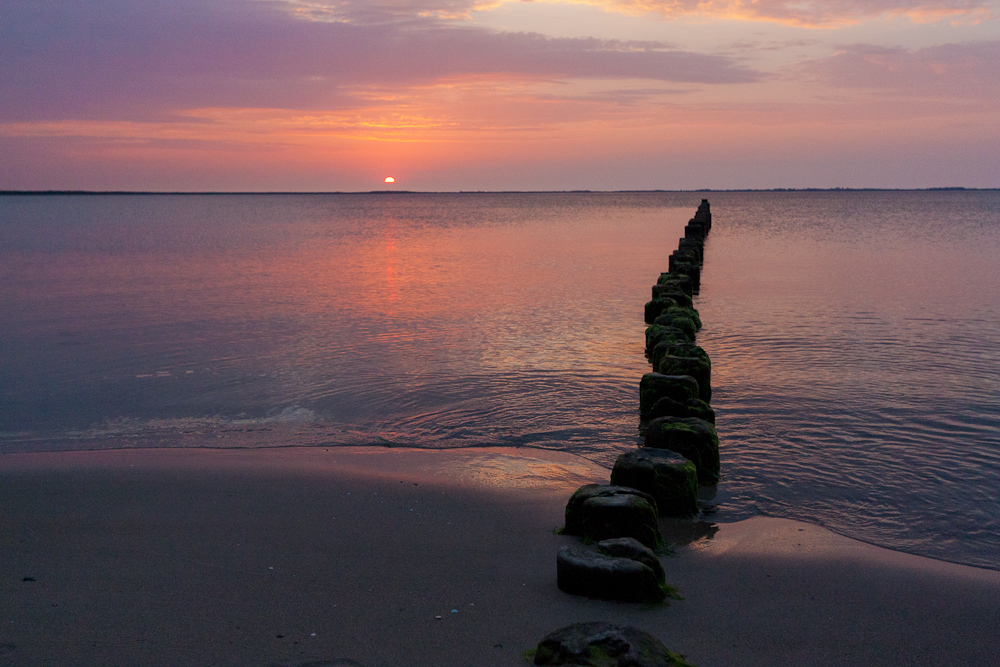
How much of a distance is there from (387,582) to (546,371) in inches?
265

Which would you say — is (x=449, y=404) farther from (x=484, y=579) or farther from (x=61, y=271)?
(x=61, y=271)

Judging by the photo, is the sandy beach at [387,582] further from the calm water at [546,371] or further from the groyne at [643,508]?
the calm water at [546,371]

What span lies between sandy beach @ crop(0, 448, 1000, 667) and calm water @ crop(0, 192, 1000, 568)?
102 centimetres

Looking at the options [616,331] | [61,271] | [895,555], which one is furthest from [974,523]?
[61,271]

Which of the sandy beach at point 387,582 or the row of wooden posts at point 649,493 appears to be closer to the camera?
the sandy beach at point 387,582

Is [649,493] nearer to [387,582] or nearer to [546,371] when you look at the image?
[387,582]

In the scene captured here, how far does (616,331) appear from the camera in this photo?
14.7 m

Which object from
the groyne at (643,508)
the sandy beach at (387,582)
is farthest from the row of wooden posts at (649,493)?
the sandy beach at (387,582)

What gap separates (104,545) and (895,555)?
18.8 ft

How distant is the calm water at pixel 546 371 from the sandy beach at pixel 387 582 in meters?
1.02

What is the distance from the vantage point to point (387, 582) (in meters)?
4.86

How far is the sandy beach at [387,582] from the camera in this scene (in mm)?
4117

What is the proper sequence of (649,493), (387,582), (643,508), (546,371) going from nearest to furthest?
(387,582) → (643,508) → (649,493) → (546,371)

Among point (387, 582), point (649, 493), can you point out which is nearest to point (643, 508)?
point (649, 493)
